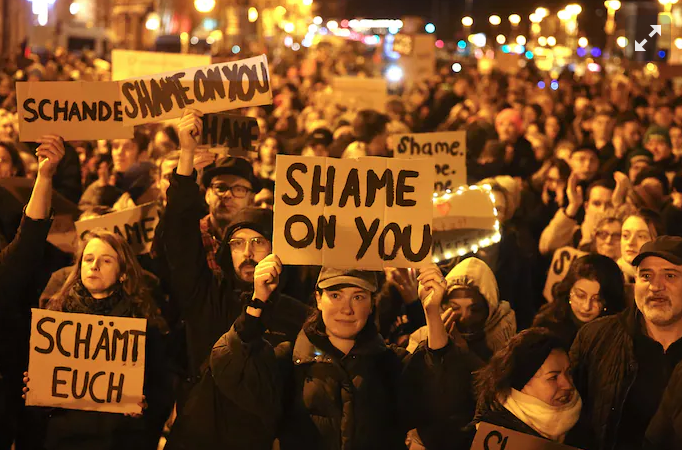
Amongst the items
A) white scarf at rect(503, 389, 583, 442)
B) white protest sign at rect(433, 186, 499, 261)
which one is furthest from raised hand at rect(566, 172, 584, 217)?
white scarf at rect(503, 389, 583, 442)

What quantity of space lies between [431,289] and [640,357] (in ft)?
2.95

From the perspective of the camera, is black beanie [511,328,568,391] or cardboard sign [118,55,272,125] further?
cardboard sign [118,55,272,125]

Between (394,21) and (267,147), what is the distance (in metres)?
89.3

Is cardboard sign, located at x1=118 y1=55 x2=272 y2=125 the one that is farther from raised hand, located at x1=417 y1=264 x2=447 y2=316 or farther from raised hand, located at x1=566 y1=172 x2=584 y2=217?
raised hand, located at x1=566 y1=172 x2=584 y2=217

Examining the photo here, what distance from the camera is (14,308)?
552 cm

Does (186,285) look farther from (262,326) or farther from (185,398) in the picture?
(262,326)

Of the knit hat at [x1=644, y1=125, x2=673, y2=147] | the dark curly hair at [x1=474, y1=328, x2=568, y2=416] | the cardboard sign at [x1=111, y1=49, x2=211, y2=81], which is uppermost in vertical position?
the cardboard sign at [x1=111, y1=49, x2=211, y2=81]

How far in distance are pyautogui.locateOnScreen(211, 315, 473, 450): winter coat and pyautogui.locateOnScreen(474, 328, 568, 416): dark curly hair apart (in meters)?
0.13

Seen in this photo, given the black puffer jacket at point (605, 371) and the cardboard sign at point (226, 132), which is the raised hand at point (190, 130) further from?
the black puffer jacket at point (605, 371)

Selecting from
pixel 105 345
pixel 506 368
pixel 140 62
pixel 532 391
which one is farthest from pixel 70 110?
pixel 140 62

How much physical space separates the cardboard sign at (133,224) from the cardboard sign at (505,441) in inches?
115

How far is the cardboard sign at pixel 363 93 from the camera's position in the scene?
16.4 meters

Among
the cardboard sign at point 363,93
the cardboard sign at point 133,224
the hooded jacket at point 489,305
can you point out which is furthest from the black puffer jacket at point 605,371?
the cardboard sign at point 363,93

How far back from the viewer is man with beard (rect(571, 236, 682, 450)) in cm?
445
